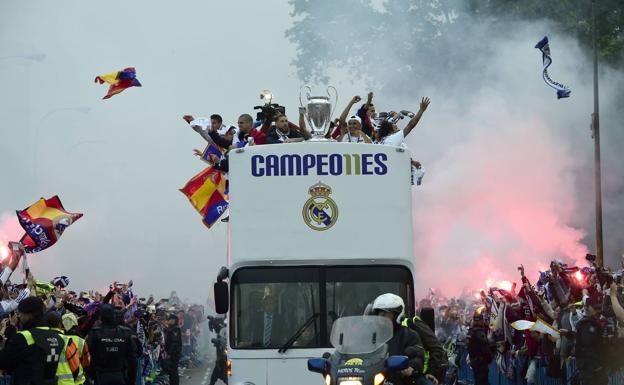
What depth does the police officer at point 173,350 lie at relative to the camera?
1048 inches

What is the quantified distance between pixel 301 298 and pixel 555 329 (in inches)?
239

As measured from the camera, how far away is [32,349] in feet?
39.9

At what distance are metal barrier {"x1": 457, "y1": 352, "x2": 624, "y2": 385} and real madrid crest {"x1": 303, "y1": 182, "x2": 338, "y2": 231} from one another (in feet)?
15.6

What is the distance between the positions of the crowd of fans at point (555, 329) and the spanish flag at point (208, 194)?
177 inches

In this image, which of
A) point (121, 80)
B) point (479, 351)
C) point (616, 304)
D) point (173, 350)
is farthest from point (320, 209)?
point (173, 350)

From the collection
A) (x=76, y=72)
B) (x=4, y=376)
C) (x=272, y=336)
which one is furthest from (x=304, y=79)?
(x=272, y=336)

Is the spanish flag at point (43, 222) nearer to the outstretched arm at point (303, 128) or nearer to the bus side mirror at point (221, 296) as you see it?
the outstretched arm at point (303, 128)

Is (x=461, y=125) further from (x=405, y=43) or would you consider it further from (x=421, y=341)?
(x=421, y=341)

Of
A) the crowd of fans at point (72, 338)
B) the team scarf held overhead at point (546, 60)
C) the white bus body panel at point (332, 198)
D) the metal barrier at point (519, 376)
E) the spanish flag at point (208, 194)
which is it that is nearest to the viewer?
the crowd of fans at point (72, 338)

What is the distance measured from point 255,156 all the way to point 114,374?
3688mm

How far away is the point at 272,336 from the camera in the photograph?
13398mm

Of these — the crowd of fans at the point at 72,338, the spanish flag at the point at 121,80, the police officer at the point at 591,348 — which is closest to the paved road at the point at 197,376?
the crowd of fans at the point at 72,338

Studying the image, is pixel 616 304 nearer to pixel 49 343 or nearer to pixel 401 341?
pixel 401 341

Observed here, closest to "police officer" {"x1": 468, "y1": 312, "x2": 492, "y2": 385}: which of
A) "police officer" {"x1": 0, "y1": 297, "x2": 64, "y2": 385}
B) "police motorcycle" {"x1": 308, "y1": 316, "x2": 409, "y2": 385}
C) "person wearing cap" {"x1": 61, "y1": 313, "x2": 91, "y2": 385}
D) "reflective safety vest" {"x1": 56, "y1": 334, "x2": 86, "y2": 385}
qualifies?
"person wearing cap" {"x1": 61, "y1": 313, "x2": 91, "y2": 385}
